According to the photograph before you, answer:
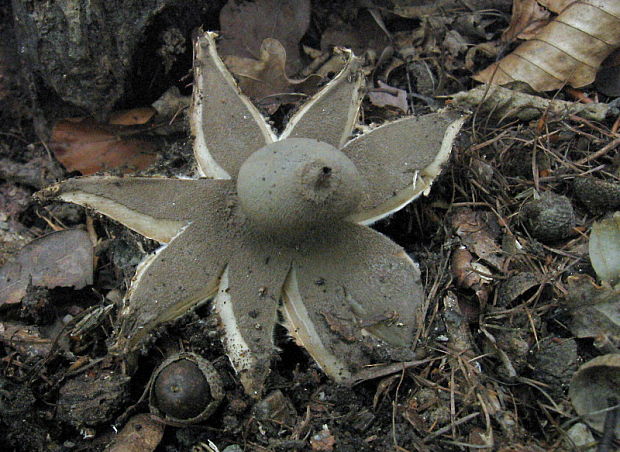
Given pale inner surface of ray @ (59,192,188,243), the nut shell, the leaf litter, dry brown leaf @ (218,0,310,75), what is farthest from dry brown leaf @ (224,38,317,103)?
the nut shell

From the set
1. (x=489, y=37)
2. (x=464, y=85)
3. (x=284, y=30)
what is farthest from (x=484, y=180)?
(x=284, y=30)

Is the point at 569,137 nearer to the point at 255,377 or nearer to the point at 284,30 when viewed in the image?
the point at 284,30

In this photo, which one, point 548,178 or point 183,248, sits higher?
point 183,248

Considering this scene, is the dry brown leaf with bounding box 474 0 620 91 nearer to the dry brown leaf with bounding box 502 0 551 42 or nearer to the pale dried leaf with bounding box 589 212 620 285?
the dry brown leaf with bounding box 502 0 551 42

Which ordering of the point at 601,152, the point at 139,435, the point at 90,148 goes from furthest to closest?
the point at 90,148
the point at 601,152
the point at 139,435

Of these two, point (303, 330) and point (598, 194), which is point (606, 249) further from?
point (303, 330)

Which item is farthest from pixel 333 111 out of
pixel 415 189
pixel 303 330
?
pixel 303 330

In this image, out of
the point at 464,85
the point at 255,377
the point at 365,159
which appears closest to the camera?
the point at 255,377
